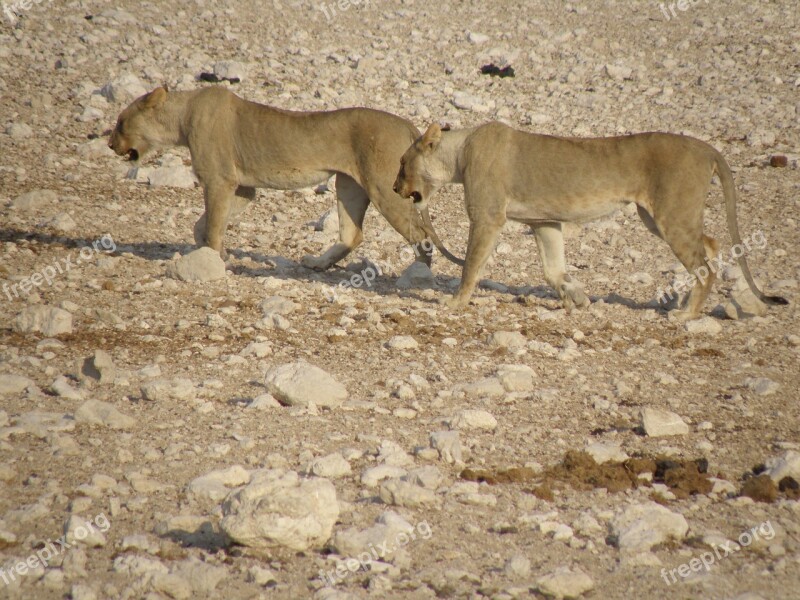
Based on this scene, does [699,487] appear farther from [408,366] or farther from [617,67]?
[617,67]

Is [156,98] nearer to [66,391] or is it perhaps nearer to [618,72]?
[66,391]

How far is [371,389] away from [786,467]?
2798mm

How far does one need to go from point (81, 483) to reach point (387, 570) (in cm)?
178

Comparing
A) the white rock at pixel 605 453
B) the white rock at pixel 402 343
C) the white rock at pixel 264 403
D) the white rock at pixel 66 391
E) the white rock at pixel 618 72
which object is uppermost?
the white rock at pixel 618 72

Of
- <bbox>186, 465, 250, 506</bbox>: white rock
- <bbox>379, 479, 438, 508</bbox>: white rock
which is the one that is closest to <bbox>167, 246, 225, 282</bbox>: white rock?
<bbox>186, 465, 250, 506</bbox>: white rock

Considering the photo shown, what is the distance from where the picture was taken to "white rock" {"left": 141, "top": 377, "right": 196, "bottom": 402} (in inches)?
260

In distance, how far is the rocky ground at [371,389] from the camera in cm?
463

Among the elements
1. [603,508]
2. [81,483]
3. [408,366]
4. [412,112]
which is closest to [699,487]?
[603,508]

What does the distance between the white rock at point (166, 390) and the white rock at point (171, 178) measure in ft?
23.3

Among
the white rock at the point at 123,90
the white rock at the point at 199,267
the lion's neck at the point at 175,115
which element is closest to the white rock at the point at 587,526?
the white rock at the point at 199,267

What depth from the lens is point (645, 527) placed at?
491 cm

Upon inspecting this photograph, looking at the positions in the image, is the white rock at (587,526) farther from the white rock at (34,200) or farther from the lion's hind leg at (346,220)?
the white rock at (34,200)

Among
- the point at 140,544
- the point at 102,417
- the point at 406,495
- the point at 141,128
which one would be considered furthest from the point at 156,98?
the point at 140,544

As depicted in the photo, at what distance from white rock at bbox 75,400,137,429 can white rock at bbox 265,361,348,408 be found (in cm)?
99
